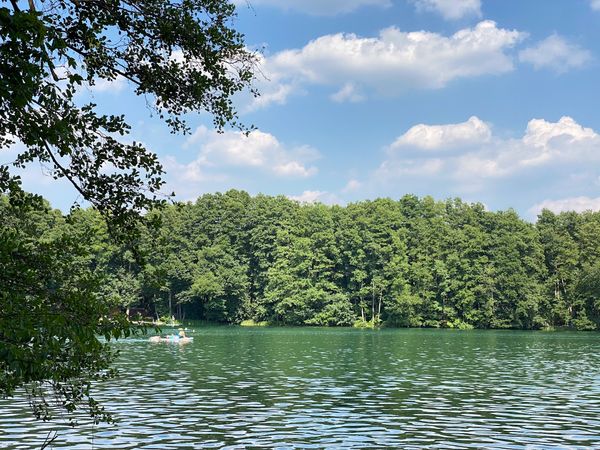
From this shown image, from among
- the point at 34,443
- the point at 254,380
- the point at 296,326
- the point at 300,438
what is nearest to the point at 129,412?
the point at 34,443

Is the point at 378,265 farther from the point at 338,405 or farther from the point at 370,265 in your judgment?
the point at 338,405

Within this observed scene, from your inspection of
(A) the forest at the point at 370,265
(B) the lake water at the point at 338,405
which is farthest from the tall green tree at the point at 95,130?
(A) the forest at the point at 370,265

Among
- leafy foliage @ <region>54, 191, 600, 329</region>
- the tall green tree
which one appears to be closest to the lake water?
the tall green tree

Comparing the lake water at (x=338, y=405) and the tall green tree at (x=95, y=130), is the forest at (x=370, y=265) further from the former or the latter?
the tall green tree at (x=95, y=130)

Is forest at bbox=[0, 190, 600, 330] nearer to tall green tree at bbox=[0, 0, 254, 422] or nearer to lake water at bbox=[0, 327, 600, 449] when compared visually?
lake water at bbox=[0, 327, 600, 449]

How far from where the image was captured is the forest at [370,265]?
99438 millimetres

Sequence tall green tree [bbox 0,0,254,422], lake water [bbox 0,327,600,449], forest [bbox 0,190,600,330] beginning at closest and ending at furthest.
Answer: tall green tree [bbox 0,0,254,422] < lake water [bbox 0,327,600,449] < forest [bbox 0,190,600,330]

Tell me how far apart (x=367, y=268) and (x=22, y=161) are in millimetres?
99749

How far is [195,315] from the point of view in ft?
373

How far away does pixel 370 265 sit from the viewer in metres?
107

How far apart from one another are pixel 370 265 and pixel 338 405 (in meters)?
84.1

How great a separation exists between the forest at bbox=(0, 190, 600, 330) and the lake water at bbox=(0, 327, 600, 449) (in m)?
57.6

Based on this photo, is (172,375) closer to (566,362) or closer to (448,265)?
(566,362)

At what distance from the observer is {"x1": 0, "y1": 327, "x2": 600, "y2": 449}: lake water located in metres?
18.1
